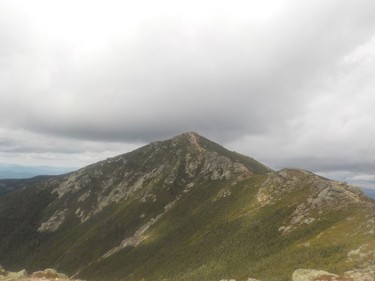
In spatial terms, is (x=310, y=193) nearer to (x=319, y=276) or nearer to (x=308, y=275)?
(x=319, y=276)

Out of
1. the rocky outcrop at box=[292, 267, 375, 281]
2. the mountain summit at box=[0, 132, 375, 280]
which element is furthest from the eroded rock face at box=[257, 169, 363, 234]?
the rocky outcrop at box=[292, 267, 375, 281]

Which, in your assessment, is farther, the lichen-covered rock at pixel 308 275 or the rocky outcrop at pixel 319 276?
the lichen-covered rock at pixel 308 275

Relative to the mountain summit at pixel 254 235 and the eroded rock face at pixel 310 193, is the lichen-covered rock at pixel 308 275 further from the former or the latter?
the eroded rock face at pixel 310 193

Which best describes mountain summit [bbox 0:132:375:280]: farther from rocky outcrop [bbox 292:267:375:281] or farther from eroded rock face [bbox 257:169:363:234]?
rocky outcrop [bbox 292:267:375:281]

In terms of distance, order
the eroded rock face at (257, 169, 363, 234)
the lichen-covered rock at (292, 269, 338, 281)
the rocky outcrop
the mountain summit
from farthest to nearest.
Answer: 1. the eroded rock face at (257, 169, 363, 234)
2. the mountain summit
3. the lichen-covered rock at (292, 269, 338, 281)
4. the rocky outcrop

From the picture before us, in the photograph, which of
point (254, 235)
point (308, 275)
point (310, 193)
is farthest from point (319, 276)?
point (310, 193)

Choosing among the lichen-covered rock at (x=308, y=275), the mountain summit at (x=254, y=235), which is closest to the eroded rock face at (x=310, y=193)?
the mountain summit at (x=254, y=235)

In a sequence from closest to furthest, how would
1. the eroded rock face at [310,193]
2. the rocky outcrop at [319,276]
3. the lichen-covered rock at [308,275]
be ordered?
the rocky outcrop at [319,276] → the lichen-covered rock at [308,275] → the eroded rock face at [310,193]

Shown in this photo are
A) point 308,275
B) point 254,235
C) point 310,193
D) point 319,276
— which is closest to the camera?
point 319,276

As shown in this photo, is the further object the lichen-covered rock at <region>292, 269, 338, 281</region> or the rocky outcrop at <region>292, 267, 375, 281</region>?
the lichen-covered rock at <region>292, 269, 338, 281</region>

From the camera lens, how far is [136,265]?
159250mm

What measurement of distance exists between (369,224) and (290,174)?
6995 centimetres

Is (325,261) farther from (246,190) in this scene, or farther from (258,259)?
(246,190)

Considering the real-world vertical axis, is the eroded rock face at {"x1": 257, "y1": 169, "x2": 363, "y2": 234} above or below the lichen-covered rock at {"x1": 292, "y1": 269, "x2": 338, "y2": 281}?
above
